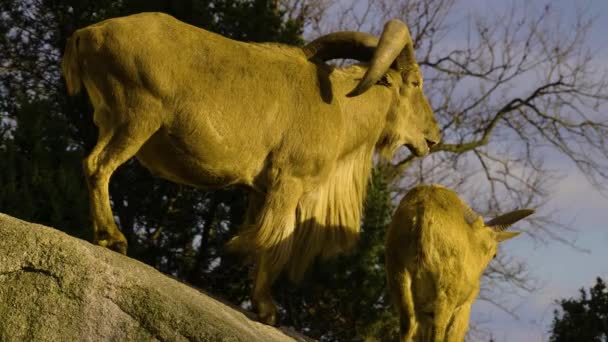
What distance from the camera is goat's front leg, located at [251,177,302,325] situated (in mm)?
8430

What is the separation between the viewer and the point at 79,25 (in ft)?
46.1

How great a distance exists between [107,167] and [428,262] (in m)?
2.49

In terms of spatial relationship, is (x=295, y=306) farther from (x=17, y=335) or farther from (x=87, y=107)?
(x=17, y=335)

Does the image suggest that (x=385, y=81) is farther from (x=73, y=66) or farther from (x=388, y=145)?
(x=73, y=66)

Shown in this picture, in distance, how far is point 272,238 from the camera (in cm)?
846

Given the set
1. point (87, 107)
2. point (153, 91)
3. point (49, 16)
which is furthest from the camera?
point (49, 16)

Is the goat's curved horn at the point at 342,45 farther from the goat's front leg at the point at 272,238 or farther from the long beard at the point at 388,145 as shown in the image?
the goat's front leg at the point at 272,238

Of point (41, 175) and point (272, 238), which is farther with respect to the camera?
point (41, 175)

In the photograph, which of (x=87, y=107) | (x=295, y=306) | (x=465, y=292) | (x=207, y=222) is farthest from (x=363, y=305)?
(x=465, y=292)

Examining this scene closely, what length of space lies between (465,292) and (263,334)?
69.4 inches

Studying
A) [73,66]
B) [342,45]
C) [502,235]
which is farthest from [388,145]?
[73,66]

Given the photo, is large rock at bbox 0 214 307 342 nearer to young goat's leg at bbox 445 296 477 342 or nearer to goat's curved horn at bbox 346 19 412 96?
young goat's leg at bbox 445 296 477 342

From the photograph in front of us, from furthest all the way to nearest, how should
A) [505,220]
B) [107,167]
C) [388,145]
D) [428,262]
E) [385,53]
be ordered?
1. [505,220]
2. [388,145]
3. [385,53]
4. [428,262]
5. [107,167]

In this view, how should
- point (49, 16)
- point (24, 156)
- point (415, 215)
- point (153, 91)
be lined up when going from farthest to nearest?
point (49, 16)
point (24, 156)
point (415, 215)
point (153, 91)
